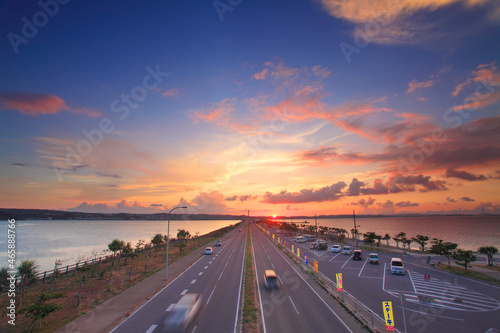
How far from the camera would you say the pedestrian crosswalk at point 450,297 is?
24.5m

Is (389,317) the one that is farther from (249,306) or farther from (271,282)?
(271,282)

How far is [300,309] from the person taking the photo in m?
23.2

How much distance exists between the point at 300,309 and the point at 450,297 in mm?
17774

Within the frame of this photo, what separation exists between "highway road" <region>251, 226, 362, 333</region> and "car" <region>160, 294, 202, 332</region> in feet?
19.5

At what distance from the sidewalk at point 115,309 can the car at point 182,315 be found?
518 centimetres

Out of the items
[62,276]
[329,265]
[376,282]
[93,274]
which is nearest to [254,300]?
[376,282]

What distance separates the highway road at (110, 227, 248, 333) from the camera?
19484 millimetres

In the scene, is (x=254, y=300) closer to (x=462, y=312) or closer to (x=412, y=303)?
(x=412, y=303)

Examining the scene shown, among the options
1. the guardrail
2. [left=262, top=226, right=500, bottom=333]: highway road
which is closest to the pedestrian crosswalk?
[left=262, top=226, right=500, bottom=333]: highway road

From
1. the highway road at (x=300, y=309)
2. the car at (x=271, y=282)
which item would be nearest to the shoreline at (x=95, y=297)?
the highway road at (x=300, y=309)


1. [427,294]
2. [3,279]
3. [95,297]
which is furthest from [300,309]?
[3,279]

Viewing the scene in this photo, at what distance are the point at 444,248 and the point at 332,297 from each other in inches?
1215

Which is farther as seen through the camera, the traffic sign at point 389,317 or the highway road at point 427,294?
the highway road at point 427,294

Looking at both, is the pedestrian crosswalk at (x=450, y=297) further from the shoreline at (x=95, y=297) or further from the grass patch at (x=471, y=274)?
the shoreline at (x=95, y=297)
